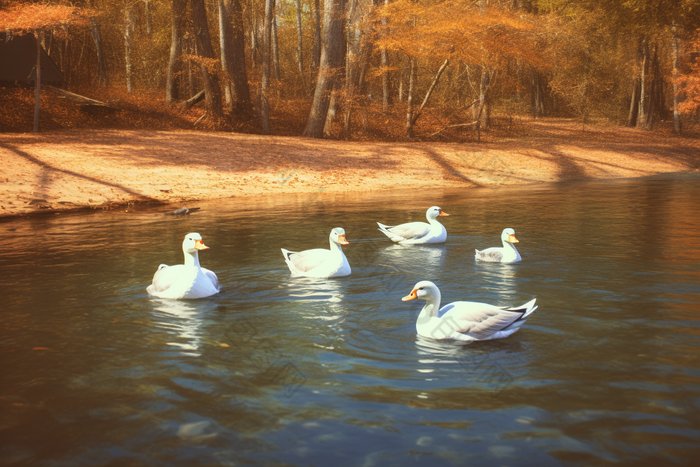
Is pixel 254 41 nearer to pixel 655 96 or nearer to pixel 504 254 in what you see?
pixel 655 96

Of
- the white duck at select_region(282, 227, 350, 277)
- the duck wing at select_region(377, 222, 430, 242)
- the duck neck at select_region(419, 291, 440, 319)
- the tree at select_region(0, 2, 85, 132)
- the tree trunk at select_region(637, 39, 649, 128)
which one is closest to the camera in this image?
the duck neck at select_region(419, 291, 440, 319)

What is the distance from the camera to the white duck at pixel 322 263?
10.2 metres

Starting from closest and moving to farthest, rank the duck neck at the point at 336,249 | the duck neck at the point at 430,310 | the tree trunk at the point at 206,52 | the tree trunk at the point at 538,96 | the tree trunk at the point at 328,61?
the duck neck at the point at 430,310 < the duck neck at the point at 336,249 < the tree trunk at the point at 328,61 < the tree trunk at the point at 206,52 < the tree trunk at the point at 538,96

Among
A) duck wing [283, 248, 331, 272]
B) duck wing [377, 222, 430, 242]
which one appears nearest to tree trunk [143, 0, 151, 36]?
duck wing [377, 222, 430, 242]

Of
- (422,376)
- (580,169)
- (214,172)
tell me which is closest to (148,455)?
(422,376)

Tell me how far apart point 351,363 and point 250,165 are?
20.7m

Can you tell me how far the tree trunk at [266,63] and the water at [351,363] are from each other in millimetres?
20738

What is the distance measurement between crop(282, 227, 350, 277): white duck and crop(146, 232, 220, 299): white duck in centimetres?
156

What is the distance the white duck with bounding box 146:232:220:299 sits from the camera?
29.3 ft

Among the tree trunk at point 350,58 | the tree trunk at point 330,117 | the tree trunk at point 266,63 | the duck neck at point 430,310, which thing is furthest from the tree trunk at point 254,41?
the duck neck at point 430,310

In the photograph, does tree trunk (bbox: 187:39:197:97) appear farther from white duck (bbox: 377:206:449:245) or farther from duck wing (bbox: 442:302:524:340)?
duck wing (bbox: 442:302:524:340)

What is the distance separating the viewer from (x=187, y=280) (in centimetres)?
894

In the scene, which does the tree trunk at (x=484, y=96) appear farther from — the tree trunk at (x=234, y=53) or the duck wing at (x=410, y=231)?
the duck wing at (x=410, y=231)

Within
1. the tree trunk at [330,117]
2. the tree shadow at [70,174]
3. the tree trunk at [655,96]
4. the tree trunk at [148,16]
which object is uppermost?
Result: the tree trunk at [148,16]
